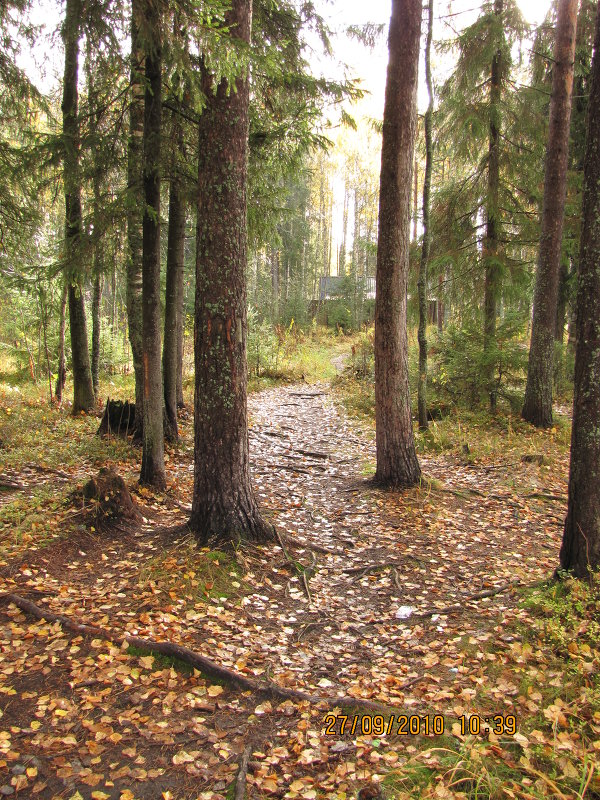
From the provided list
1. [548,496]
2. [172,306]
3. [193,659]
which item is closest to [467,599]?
[193,659]

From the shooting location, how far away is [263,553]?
520 cm


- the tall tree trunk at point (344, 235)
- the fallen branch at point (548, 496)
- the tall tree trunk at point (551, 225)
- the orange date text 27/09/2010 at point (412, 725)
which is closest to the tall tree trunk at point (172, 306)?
the fallen branch at point (548, 496)

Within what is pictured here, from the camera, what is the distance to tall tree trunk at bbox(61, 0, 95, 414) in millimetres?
6308

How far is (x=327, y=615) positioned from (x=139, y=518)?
2598mm

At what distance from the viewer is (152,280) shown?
6328 millimetres

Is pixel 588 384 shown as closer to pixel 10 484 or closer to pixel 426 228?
pixel 10 484

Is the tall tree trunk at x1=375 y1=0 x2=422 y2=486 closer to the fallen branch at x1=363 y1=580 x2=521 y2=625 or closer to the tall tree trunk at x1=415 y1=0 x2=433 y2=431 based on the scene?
the tall tree trunk at x1=415 y1=0 x2=433 y2=431

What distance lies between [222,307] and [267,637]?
309cm

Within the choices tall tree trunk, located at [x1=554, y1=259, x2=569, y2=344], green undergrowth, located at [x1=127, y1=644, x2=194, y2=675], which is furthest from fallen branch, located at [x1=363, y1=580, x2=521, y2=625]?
tall tree trunk, located at [x1=554, y1=259, x2=569, y2=344]

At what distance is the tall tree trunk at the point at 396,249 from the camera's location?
679 cm

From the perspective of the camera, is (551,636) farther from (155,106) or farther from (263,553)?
(155,106)

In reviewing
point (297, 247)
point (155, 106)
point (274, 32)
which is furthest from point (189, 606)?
point (297, 247)

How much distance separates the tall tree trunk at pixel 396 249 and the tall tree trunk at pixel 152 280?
10.2 ft

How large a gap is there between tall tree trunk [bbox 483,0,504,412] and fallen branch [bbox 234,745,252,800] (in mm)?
9926
